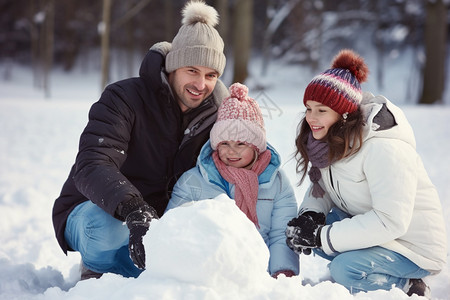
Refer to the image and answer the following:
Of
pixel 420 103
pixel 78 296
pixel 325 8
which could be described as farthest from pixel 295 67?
pixel 78 296

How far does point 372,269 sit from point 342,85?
3.20ft

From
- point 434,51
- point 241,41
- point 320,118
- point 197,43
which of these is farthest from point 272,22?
point 320,118

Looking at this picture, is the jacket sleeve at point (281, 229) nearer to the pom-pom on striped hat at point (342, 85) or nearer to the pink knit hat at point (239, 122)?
the pink knit hat at point (239, 122)

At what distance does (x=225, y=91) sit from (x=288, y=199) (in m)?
0.83

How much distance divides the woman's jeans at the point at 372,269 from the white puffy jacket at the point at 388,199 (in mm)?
42

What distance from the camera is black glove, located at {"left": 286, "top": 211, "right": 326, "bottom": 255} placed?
2.47 metres

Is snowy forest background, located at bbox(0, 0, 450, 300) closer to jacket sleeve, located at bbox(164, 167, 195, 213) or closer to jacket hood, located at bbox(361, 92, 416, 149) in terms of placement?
jacket hood, located at bbox(361, 92, 416, 149)

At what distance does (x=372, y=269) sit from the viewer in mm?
2387

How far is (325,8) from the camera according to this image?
22.8m

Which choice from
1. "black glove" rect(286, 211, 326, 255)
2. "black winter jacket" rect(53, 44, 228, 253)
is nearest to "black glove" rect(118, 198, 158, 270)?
"black winter jacket" rect(53, 44, 228, 253)

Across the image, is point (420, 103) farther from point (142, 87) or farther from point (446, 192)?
point (142, 87)

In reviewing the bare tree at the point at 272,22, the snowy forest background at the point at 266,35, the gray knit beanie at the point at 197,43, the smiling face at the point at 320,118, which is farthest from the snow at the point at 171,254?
the bare tree at the point at 272,22

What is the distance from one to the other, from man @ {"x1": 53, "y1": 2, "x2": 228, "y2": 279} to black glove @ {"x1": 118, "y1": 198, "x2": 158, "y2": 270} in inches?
11.5

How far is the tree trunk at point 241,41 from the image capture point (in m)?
13.3
